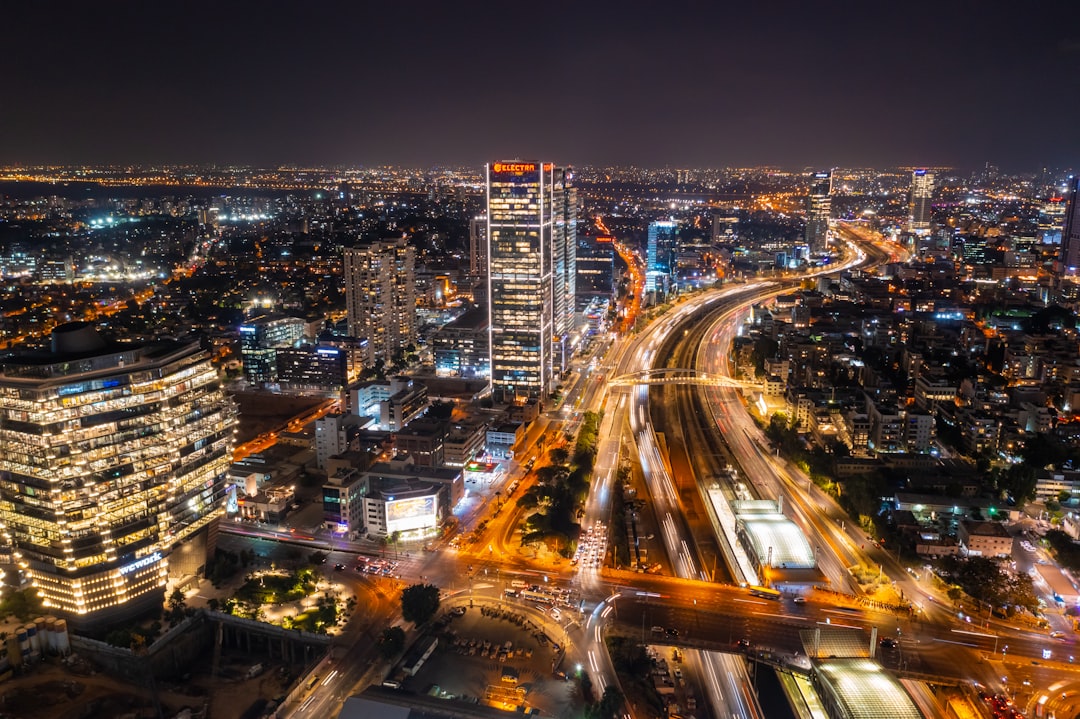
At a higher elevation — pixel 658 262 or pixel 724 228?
pixel 724 228

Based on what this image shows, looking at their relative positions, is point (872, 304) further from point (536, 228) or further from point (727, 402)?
point (536, 228)

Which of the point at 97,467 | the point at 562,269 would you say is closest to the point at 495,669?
the point at 97,467

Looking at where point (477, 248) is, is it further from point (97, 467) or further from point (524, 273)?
point (97, 467)

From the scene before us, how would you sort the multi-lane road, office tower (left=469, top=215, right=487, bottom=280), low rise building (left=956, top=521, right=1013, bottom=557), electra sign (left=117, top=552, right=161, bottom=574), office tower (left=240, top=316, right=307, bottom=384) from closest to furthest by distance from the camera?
the multi-lane road
electra sign (left=117, top=552, right=161, bottom=574)
low rise building (left=956, top=521, right=1013, bottom=557)
office tower (left=240, top=316, right=307, bottom=384)
office tower (left=469, top=215, right=487, bottom=280)

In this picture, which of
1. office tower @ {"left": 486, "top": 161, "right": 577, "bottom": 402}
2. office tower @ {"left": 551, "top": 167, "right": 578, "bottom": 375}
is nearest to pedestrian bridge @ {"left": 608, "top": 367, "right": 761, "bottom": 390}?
office tower @ {"left": 551, "top": 167, "right": 578, "bottom": 375}

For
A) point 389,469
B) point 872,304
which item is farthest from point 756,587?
point 872,304

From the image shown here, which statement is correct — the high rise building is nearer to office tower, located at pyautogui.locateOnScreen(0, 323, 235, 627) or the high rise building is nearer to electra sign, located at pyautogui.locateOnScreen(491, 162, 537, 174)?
electra sign, located at pyautogui.locateOnScreen(491, 162, 537, 174)

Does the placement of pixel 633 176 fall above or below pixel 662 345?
above
